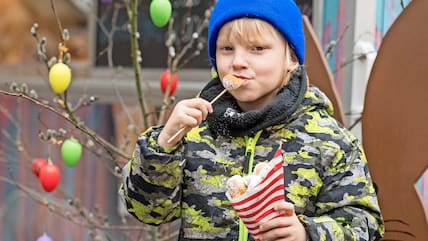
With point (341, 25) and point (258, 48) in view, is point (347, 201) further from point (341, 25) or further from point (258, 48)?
point (341, 25)

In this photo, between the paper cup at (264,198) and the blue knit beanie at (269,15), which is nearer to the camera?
the paper cup at (264,198)

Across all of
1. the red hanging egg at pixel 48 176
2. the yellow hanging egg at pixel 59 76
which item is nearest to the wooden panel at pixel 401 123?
the yellow hanging egg at pixel 59 76

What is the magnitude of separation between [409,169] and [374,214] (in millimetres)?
473

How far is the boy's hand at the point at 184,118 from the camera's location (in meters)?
1.91

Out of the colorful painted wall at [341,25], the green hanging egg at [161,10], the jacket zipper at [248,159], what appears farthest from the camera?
the colorful painted wall at [341,25]

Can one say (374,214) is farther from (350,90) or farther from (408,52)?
(350,90)

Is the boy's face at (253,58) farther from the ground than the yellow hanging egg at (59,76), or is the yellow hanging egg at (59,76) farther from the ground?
the boy's face at (253,58)

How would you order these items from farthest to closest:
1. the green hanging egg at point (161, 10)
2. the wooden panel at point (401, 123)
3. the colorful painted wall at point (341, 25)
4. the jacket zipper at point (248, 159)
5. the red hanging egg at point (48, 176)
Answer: the colorful painted wall at point (341, 25)
the red hanging egg at point (48, 176)
the green hanging egg at point (161, 10)
the wooden panel at point (401, 123)
the jacket zipper at point (248, 159)

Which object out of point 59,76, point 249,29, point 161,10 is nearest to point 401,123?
point 249,29

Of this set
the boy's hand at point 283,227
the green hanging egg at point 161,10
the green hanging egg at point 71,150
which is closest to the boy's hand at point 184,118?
the boy's hand at point 283,227

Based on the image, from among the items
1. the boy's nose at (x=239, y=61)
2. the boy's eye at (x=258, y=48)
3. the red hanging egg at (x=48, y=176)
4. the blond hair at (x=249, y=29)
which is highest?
the blond hair at (x=249, y=29)

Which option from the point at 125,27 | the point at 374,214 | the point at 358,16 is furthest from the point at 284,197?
the point at 125,27

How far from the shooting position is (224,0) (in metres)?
2.11

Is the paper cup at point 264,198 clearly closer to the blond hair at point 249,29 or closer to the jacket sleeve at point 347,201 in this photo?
the jacket sleeve at point 347,201
